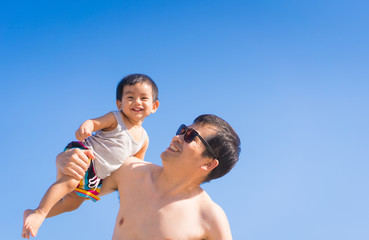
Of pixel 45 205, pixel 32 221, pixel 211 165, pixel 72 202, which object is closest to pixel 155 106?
pixel 211 165

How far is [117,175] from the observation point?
4.58m

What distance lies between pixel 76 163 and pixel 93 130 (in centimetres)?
39

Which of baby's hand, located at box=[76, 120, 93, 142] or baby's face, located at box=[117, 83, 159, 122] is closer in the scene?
baby's hand, located at box=[76, 120, 93, 142]

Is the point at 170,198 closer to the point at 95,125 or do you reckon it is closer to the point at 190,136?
the point at 190,136

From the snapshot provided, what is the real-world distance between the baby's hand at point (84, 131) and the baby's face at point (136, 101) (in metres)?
0.56

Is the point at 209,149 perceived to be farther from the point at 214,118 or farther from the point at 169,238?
the point at 169,238

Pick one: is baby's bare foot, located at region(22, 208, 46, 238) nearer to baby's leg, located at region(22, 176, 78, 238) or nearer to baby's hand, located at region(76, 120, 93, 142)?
baby's leg, located at region(22, 176, 78, 238)

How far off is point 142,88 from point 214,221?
1661mm

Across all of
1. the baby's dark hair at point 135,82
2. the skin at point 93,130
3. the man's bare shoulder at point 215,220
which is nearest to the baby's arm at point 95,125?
the skin at point 93,130

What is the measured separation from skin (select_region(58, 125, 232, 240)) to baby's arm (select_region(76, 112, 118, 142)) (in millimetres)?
213

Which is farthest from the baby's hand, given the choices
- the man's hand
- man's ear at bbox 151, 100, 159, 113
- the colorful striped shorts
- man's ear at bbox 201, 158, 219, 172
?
man's ear at bbox 201, 158, 219, 172

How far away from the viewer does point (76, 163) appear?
4055 mm

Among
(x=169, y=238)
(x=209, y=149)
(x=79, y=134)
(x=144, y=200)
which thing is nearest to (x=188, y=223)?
(x=169, y=238)

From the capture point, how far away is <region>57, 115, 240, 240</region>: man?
4109mm
